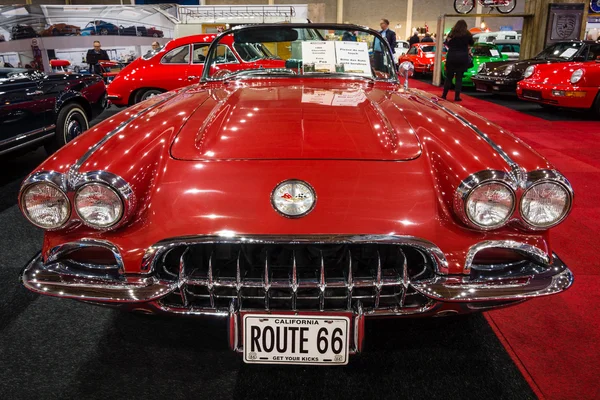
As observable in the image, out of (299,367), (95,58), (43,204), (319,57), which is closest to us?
(43,204)

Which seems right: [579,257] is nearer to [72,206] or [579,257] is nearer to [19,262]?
[72,206]

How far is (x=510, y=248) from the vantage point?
1.55 metres

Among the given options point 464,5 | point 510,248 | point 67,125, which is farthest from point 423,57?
point 510,248

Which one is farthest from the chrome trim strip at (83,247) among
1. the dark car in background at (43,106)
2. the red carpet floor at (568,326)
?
the dark car in background at (43,106)

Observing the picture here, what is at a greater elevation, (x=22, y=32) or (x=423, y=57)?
(x=22, y=32)

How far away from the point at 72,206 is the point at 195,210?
1.32 feet

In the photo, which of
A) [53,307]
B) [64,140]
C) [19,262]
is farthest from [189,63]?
[53,307]

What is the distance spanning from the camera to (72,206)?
1.51 metres

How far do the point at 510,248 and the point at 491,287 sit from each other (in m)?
0.15

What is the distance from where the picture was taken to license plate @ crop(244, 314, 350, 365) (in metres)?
1.44

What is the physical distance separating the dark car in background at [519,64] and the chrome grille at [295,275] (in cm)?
784

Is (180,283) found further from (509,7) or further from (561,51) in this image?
(509,7)

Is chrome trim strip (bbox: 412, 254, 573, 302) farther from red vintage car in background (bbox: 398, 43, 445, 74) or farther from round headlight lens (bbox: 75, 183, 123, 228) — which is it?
red vintage car in background (bbox: 398, 43, 445, 74)

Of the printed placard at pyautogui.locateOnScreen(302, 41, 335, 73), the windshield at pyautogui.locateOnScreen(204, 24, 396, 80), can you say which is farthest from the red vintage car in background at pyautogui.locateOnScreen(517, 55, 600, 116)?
the printed placard at pyautogui.locateOnScreen(302, 41, 335, 73)
